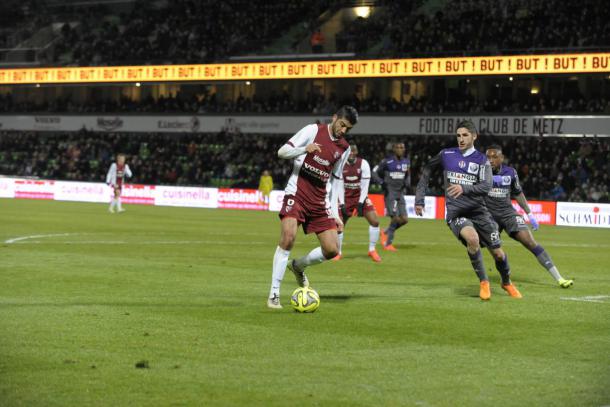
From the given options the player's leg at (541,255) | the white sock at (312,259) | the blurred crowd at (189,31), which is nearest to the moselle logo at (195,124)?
the blurred crowd at (189,31)

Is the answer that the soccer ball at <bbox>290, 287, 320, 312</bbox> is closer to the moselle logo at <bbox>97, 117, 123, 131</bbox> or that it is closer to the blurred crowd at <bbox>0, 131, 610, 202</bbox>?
the blurred crowd at <bbox>0, 131, 610, 202</bbox>

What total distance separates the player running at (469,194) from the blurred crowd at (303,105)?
34.5 metres

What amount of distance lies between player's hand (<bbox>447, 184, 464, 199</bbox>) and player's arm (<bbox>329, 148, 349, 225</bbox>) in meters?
1.68

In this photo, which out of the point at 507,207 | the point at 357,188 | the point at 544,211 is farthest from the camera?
the point at 544,211

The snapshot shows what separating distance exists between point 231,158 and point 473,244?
145 feet

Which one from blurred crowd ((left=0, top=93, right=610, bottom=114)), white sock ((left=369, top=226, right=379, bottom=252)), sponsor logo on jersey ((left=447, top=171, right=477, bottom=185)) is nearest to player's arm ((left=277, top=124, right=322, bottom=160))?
sponsor logo on jersey ((left=447, top=171, right=477, bottom=185))

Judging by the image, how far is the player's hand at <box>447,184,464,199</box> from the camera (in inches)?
552

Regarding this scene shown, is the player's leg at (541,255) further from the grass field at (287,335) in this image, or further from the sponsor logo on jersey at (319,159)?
the sponsor logo on jersey at (319,159)

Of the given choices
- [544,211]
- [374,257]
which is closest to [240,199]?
[544,211]

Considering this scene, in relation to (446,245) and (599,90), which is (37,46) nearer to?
(599,90)

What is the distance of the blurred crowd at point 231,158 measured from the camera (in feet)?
146

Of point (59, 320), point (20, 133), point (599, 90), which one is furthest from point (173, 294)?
point (20, 133)

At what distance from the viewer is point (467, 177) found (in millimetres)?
14156

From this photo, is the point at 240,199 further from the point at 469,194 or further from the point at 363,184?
the point at 469,194
